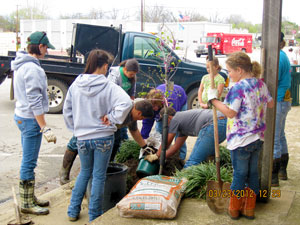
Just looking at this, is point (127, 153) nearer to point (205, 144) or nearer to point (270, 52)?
point (205, 144)

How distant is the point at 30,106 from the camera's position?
3.86 metres

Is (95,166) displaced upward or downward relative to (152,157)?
upward

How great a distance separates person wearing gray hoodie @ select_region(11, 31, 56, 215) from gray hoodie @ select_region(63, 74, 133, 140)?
1.50 feet

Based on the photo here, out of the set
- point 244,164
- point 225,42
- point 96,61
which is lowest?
point 244,164

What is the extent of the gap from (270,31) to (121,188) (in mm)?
2325

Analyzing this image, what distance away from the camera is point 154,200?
→ 3.58 metres

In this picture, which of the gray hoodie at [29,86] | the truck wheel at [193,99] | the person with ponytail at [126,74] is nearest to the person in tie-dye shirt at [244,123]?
the gray hoodie at [29,86]

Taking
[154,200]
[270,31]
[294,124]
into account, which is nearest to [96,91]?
[154,200]

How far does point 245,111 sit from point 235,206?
90 cm

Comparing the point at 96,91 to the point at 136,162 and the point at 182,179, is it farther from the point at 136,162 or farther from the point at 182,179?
the point at 136,162

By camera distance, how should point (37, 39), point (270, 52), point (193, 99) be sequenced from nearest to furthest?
1. point (270, 52)
2. point (37, 39)
3. point (193, 99)

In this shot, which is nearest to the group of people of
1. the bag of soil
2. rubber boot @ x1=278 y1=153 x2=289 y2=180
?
the bag of soil

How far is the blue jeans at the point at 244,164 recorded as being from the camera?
11.1 feet

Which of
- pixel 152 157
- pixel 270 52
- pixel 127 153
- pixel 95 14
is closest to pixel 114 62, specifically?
pixel 127 153
